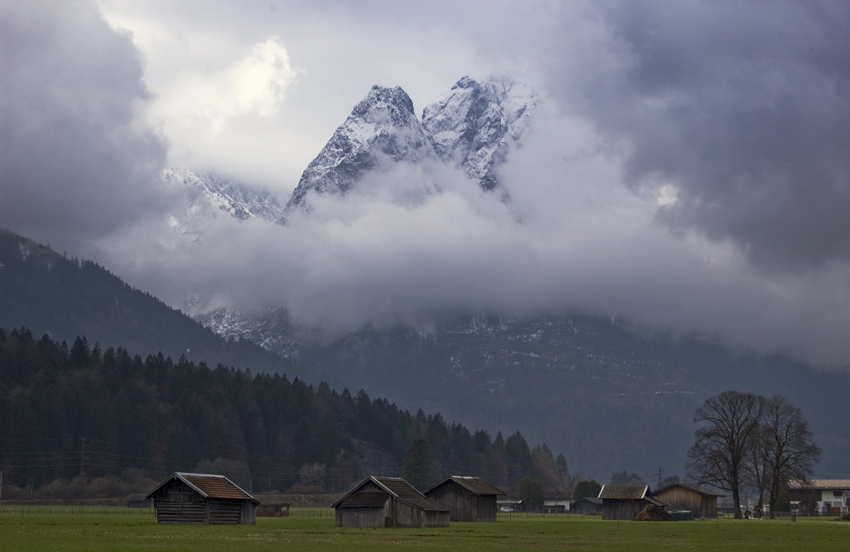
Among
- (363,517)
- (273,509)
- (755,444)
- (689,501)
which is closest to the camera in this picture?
(363,517)

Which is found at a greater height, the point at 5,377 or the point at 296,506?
the point at 5,377

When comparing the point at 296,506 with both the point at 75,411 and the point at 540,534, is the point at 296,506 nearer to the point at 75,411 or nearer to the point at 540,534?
the point at 75,411

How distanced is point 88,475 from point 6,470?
13.8 meters

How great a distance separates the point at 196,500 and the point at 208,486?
1.66 m

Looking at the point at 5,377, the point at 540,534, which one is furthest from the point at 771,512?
the point at 5,377

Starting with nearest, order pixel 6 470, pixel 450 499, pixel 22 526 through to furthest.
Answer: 1. pixel 22 526
2. pixel 450 499
3. pixel 6 470

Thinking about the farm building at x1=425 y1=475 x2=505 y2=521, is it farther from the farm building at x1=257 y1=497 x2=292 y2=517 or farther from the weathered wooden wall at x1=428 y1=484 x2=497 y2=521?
the farm building at x1=257 y1=497 x2=292 y2=517

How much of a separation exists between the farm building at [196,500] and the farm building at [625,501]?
62.7m

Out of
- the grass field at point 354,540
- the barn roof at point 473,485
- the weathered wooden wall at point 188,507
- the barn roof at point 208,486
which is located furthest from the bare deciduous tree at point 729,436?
the weathered wooden wall at point 188,507

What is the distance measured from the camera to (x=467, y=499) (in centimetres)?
12200

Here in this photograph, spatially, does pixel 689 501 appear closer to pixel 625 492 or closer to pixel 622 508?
pixel 622 508

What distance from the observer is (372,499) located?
314ft

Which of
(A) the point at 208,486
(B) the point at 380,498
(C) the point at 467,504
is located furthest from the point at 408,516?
(C) the point at 467,504

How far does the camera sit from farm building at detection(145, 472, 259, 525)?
91.6 meters
